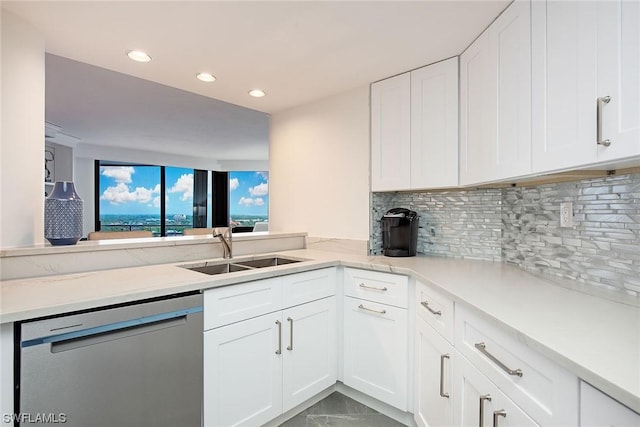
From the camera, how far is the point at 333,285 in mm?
2164

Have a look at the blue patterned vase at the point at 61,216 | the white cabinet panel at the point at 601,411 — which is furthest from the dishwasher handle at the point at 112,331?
the white cabinet panel at the point at 601,411

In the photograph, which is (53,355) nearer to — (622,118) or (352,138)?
(622,118)

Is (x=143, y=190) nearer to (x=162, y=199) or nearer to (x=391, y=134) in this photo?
(x=162, y=199)

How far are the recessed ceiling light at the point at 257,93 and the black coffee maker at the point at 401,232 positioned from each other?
141cm

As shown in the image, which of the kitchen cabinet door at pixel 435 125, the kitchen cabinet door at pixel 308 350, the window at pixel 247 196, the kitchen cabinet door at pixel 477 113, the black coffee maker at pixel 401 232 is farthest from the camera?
the window at pixel 247 196

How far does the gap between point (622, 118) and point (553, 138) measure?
0.30 m

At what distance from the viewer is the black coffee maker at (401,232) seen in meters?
2.33

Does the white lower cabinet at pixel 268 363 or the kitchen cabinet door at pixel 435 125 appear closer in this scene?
the white lower cabinet at pixel 268 363

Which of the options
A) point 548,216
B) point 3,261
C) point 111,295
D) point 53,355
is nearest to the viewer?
point 53,355

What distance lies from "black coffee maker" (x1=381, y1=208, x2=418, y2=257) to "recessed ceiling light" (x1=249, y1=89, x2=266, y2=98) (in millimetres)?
1415

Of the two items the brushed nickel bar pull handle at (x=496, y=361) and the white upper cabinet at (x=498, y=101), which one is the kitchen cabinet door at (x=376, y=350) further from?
the white upper cabinet at (x=498, y=101)

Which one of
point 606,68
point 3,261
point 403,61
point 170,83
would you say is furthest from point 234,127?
point 606,68

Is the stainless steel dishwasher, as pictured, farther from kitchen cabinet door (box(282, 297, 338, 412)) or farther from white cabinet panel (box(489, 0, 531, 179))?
white cabinet panel (box(489, 0, 531, 179))

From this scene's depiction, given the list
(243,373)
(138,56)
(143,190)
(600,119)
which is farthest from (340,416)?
(143,190)
